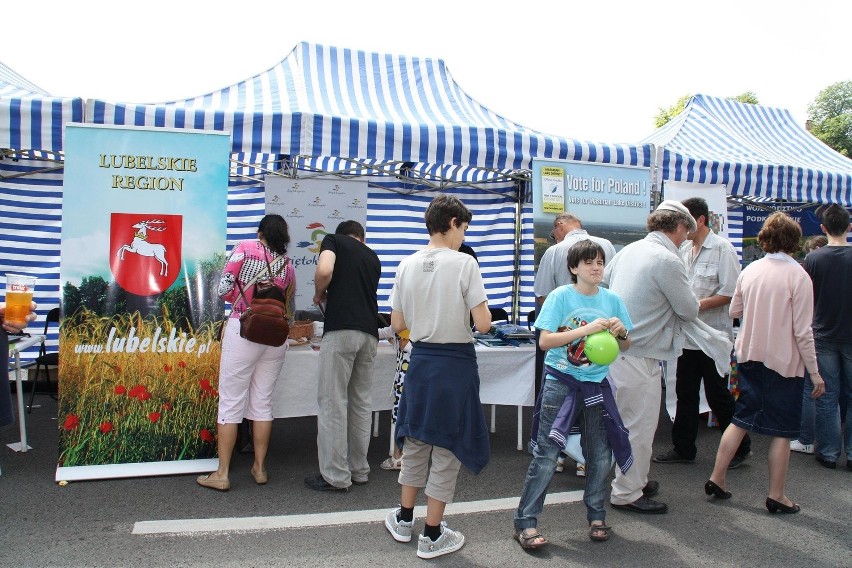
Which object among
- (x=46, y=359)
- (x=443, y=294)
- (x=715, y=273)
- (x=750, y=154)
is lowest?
(x=46, y=359)

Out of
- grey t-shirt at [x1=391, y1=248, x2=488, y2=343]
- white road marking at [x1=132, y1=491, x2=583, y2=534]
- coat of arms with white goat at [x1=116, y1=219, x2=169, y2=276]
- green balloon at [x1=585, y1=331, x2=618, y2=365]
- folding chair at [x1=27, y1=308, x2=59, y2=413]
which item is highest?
coat of arms with white goat at [x1=116, y1=219, x2=169, y2=276]

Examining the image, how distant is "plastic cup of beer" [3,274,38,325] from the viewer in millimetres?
3410

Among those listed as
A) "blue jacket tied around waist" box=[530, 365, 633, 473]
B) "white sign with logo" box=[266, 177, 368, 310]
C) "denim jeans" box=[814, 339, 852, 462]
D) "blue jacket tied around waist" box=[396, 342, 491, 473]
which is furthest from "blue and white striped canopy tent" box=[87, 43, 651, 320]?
"blue jacket tied around waist" box=[530, 365, 633, 473]

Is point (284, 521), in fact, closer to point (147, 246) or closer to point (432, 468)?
point (432, 468)

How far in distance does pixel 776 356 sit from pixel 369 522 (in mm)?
2430

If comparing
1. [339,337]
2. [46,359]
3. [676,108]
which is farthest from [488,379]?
[676,108]

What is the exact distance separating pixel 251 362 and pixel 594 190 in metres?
3.19

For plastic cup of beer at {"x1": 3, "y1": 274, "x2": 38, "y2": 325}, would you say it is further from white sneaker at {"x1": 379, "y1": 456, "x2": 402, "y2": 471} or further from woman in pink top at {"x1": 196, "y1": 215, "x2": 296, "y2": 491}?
white sneaker at {"x1": 379, "y1": 456, "x2": 402, "y2": 471}

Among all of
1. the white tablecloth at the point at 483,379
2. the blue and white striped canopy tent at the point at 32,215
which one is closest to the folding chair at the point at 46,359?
the blue and white striped canopy tent at the point at 32,215

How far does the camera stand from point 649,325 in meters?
3.58

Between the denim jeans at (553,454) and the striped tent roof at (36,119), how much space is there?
354 cm

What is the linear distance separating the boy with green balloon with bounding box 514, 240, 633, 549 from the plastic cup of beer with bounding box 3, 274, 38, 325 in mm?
2653

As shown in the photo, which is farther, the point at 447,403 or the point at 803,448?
the point at 803,448

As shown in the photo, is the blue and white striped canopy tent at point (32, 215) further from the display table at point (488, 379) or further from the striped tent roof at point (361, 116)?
the display table at point (488, 379)
